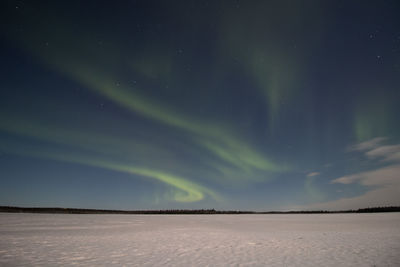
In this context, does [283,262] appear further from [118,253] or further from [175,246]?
[118,253]

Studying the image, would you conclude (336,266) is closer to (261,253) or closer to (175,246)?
(261,253)

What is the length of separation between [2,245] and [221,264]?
8427mm

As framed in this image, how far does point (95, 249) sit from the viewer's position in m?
8.84

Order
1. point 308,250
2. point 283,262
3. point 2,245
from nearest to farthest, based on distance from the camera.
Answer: point 283,262, point 308,250, point 2,245

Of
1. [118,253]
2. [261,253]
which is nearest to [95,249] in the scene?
[118,253]

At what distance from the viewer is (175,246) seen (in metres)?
9.48

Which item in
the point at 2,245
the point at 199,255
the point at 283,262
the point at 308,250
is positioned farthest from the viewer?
the point at 2,245

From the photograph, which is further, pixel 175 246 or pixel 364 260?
pixel 175 246

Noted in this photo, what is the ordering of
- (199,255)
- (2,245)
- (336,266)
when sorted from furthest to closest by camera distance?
1. (2,245)
2. (199,255)
3. (336,266)

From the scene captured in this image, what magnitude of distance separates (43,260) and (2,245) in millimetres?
3760

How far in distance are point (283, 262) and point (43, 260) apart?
6824 mm

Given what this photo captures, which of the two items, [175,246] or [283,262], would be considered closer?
[283,262]

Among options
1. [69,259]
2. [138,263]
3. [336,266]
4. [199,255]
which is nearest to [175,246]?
[199,255]

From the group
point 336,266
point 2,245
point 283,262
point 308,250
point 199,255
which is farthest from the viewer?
point 2,245
